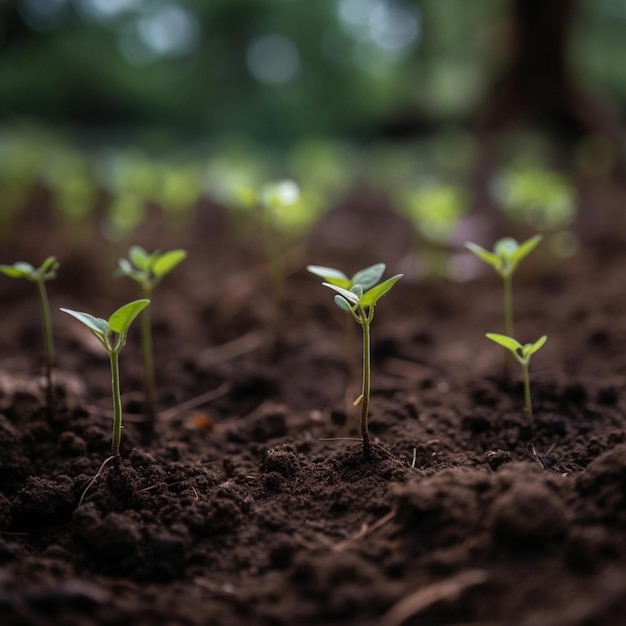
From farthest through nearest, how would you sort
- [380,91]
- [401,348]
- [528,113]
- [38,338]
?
[380,91]
[528,113]
[38,338]
[401,348]

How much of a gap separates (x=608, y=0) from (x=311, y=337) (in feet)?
20.8

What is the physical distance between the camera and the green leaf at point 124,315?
1.07m

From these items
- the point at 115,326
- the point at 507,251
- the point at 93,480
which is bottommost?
the point at 93,480

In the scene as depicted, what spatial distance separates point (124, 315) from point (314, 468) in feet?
1.47

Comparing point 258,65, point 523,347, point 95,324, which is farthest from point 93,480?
point 258,65

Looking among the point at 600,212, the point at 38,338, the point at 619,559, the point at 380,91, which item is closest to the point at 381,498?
the point at 619,559

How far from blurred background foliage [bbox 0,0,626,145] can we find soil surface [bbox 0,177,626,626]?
4.09 metres

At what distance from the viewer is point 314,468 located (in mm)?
1196

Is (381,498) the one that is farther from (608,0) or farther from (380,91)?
(608,0)

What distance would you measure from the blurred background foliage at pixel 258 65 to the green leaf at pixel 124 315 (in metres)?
5.00

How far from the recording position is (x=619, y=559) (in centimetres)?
83

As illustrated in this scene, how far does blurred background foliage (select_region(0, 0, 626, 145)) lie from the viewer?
19.3 ft

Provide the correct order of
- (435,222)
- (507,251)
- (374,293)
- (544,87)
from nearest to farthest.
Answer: (374,293) → (507,251) → (435,222) → (544,87)

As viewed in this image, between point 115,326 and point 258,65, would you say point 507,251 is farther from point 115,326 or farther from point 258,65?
point 258,65
